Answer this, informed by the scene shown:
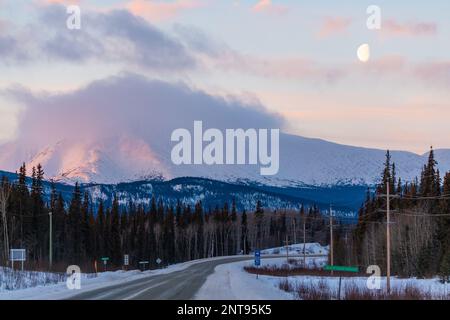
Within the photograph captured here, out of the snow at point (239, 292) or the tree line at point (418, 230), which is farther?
the tree line at point (418, 230)

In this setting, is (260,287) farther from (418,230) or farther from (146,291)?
(418,230)

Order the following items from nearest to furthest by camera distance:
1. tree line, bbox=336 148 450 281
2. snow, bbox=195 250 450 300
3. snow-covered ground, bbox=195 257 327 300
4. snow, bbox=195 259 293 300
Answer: snow, bbox=195 259 293 300
snow-covered ground, bbox=195 257 327 300
snow, bbox=195 250 450 300
tree line, bbox=336 148 450 281

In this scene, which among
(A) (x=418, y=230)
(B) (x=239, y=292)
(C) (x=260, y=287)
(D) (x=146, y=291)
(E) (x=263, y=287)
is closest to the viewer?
(B) (x=239, y=292)

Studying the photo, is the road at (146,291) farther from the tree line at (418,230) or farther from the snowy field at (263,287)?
the tree line at (418,230)

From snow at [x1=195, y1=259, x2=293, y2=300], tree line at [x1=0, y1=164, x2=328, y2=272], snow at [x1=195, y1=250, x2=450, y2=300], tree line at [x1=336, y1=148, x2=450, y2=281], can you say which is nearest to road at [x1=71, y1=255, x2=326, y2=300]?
snow at [x1=195, y1=259, x2=293, y2=300]

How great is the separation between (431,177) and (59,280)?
56.5m

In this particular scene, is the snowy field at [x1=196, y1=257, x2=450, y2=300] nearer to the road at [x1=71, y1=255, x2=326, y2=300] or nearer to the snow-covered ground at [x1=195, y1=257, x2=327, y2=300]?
the snow-covered ground at [x1=195, y1=257, x2=327, y2=300]

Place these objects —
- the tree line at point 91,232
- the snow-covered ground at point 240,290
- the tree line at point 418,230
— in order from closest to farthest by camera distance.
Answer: the snow-covered ground at point 240,290 < the tree line at point 418,230 < the tree line at point 91,232

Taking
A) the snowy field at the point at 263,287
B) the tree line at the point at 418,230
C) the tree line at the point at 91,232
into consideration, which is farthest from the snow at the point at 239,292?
the tree line at the point at 91,232

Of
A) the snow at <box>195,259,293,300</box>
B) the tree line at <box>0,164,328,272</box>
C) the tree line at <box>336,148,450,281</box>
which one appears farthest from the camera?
the tree line at <box>0,164,328,272</box>

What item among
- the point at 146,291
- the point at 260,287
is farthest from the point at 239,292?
the point at 260,287

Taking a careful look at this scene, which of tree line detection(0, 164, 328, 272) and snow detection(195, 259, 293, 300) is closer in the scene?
snow detection(195, 259, 293, 300)

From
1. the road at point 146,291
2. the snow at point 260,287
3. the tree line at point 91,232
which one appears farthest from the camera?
the tree line at point 91,232
